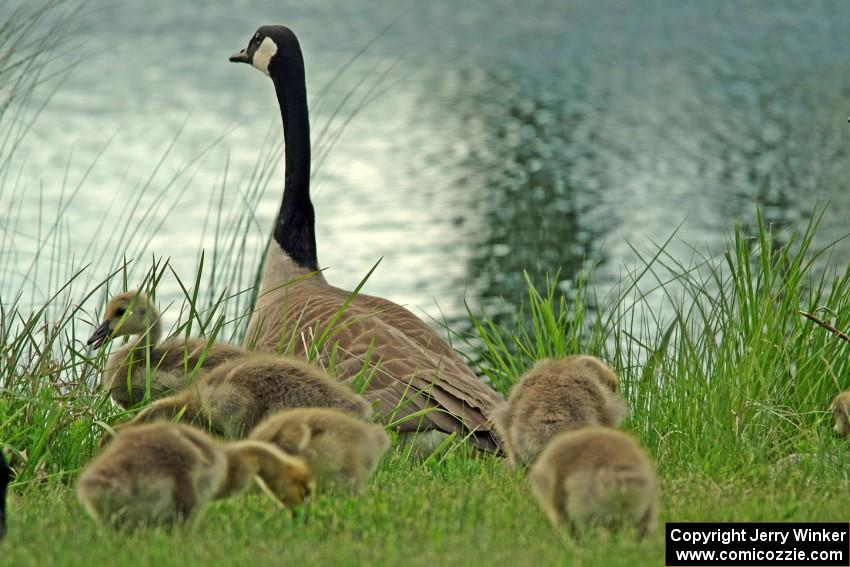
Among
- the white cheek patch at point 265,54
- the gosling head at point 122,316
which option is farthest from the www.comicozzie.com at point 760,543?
the white cheek patch at point 265,54

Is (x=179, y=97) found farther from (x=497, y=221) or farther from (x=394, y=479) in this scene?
(x=394, y=479)

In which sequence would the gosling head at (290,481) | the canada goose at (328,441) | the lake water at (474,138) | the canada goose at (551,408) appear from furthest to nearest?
the lake water at (474,138) → the canada goose at (551,408) → the canada goose at (328,441) → the gosling head at (290,481)

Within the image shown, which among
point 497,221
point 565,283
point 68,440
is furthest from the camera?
point 497,221

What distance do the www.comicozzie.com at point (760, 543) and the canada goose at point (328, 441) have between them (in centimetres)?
104

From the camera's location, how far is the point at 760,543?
13.1ft

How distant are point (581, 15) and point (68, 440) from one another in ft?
142

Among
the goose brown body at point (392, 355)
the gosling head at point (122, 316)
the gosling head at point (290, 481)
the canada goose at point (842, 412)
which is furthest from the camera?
the gosling head at point (122, 316)

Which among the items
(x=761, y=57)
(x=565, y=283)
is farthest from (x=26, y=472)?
(x=761, y=57)

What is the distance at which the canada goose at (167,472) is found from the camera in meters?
3.80

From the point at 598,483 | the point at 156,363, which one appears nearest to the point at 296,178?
the point at 156,363

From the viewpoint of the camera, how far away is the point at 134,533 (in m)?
3.85

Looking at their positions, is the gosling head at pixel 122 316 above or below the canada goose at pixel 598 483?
above

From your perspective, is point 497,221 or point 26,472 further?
point 497,221

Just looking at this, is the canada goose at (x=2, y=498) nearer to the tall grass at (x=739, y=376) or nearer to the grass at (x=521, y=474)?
the grass at (x=521, y=474)
